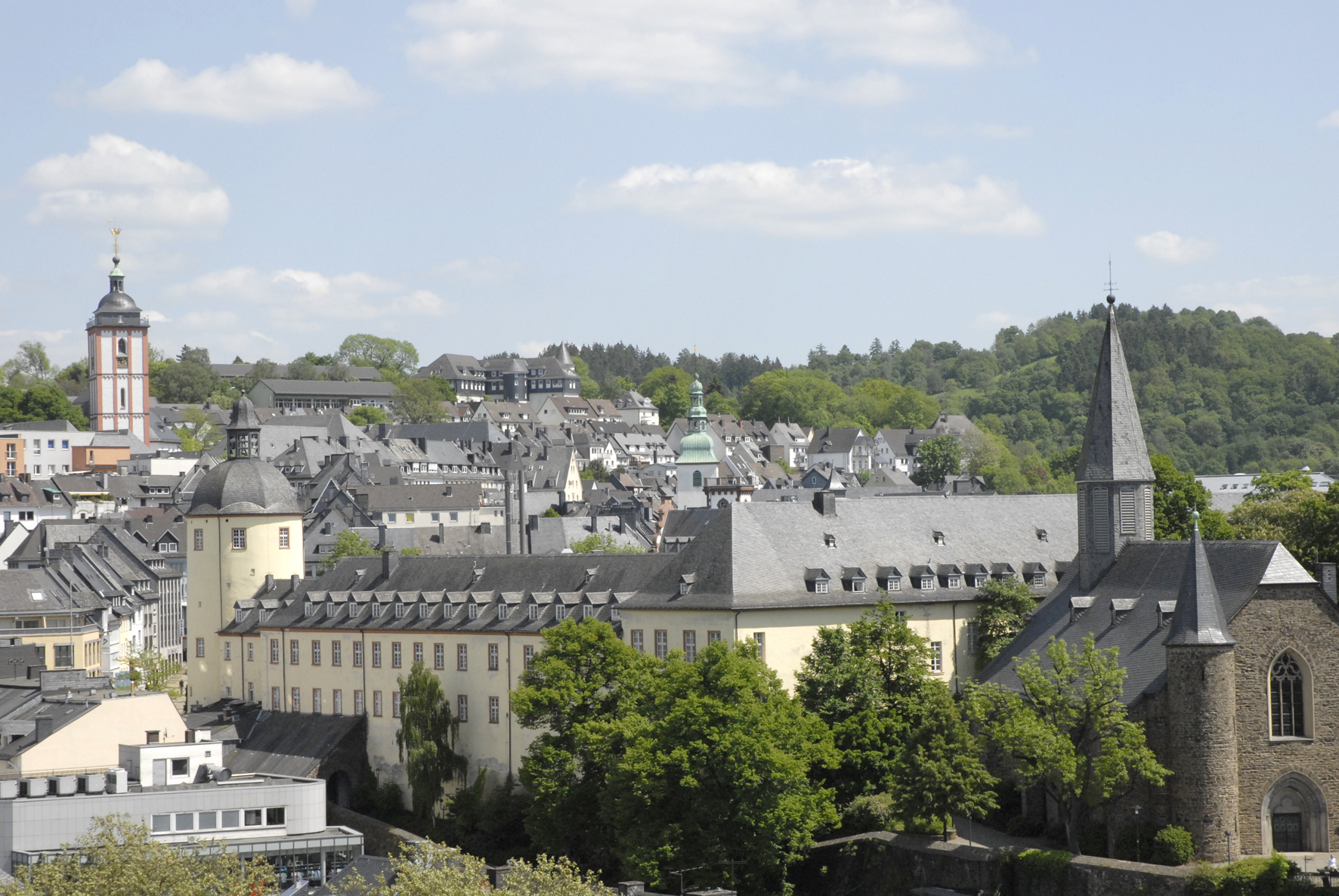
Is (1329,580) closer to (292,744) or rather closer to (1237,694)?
(1237,694)

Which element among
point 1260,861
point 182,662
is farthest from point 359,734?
point 182,662

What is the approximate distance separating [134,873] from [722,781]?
1840 centimetres

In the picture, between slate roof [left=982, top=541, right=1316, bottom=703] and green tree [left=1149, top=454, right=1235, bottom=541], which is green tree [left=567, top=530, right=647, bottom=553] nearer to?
green tree [left=1149, top=454, right=1235, bottom=541]

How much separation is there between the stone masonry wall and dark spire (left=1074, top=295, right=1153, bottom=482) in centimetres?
976

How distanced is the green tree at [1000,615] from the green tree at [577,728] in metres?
12.6

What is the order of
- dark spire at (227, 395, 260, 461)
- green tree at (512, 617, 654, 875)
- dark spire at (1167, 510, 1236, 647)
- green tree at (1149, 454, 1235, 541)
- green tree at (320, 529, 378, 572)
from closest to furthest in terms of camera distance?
dark spire at (1167, 510, 1236, 647), green tree at (512, 617, 654, 875), green tree at (1149, 454, 1235, 541), dark spire at (227, 395, 260, 461), green tree at (320, 529, 378, 572)

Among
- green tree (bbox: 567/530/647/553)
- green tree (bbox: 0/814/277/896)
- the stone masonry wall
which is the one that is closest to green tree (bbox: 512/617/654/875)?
green tree (bbox: 0/814/277/896)

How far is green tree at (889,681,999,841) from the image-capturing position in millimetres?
55906

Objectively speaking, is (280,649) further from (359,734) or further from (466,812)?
(466,812)

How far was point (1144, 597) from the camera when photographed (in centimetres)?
5950

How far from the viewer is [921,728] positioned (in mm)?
57562

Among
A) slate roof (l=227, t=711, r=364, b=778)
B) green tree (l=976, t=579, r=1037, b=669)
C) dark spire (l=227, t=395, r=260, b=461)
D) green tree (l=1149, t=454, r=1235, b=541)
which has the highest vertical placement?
dark spire (l=227, t=395, r=260, b=461)

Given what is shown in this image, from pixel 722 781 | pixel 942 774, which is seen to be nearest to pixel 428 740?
pixel 722 781

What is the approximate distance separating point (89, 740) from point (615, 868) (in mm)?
20649
